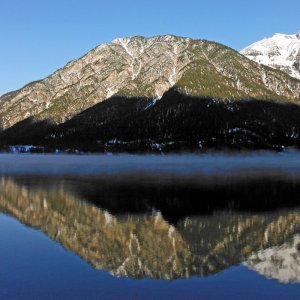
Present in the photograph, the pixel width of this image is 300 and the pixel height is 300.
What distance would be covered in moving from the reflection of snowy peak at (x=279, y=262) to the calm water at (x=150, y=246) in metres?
0.07

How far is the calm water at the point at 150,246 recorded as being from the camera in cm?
2658

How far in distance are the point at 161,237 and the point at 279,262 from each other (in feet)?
37.7

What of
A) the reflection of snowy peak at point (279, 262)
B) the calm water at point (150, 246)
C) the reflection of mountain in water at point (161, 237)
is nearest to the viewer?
the calm water at point (150, 246)

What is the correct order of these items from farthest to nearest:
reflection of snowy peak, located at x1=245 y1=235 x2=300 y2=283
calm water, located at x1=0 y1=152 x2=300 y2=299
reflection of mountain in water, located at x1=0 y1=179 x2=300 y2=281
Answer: reflection of mountain in water, located at x1=0 y1=179 x2=300 y2=281, reflection of snowy peak, located at x1=245 y1=235 x2=300 y2=283, calm water, located at x1=0 y1=152 x2=300 y2=299

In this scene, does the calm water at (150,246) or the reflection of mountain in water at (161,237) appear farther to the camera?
the reflection of mountain in water at (161,237)

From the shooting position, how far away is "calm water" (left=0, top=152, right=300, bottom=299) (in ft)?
87.2

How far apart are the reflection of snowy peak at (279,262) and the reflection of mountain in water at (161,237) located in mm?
79

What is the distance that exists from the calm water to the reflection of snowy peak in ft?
0.23

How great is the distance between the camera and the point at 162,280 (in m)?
28.1

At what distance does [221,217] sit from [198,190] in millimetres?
24856

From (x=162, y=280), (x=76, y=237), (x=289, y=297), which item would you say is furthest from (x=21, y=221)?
(x=289, y=297)

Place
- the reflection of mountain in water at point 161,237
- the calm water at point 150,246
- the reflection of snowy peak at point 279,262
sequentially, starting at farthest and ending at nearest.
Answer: the reflection of mountain in water at point 161,237 → the reflection of snowy peak at point 279,262 → the calm water at point 150,246

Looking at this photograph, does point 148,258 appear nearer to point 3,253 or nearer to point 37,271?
point 37,271

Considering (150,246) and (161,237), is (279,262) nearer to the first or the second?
(150,246)
